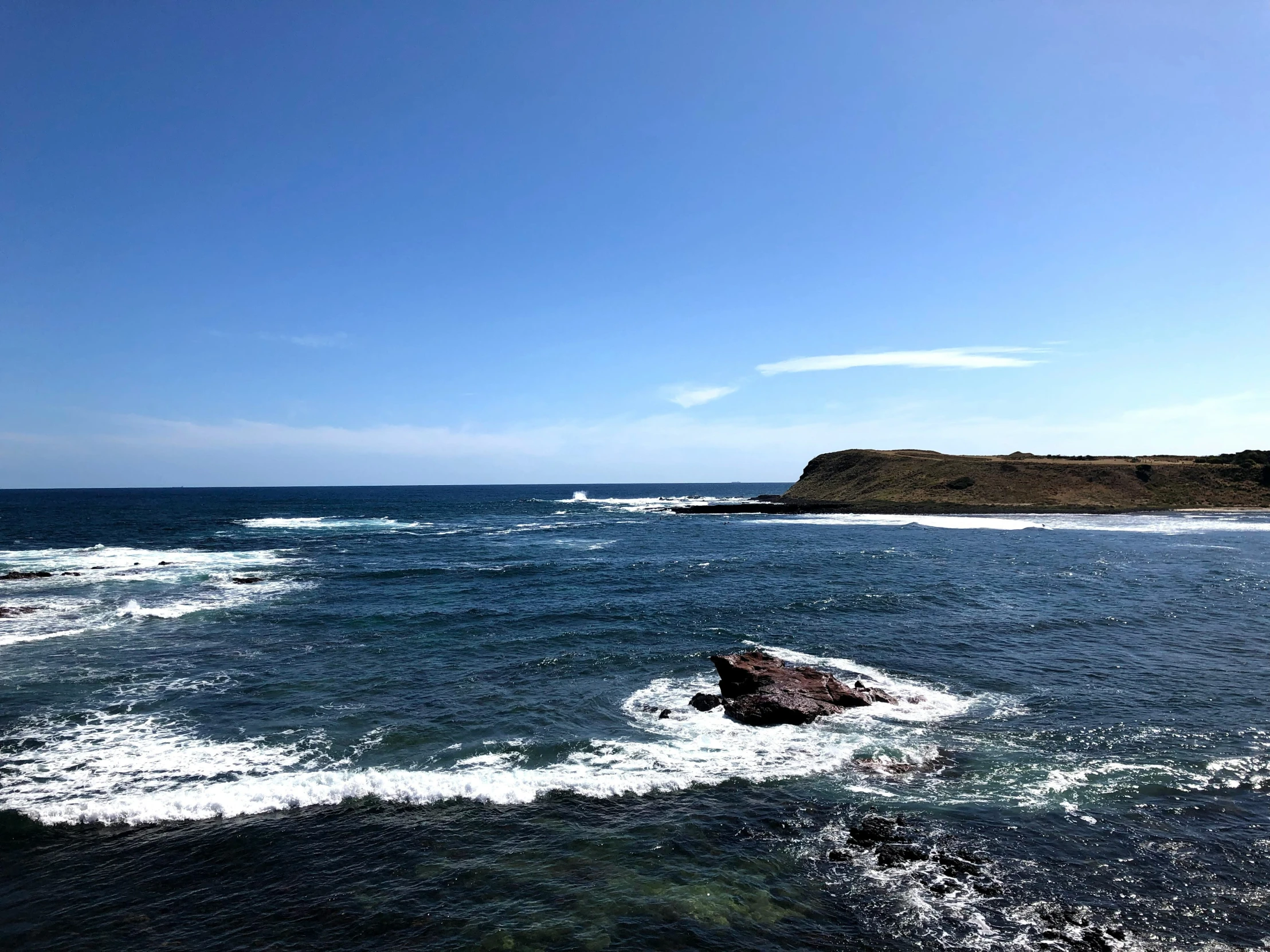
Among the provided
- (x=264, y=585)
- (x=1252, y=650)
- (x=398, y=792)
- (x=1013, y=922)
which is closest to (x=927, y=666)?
(x=1252, y=650)

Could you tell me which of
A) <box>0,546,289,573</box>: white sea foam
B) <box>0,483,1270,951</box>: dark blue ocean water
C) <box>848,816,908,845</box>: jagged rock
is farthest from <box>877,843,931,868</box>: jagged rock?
<box>0,546,289,573</box>: white sea foam

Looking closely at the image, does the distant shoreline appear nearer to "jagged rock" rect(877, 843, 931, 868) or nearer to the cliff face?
the cliff face

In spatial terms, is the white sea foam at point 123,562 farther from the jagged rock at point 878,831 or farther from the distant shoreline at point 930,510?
the distant shoreline at point 930,510

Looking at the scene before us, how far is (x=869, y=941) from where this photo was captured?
35.9 feet

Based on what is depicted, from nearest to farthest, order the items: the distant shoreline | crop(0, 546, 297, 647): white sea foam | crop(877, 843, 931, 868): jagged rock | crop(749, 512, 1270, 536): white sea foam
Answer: crop(877, 843, 931, 868): jagged rock < crop(0, 546, 297, 647): white sea foam < crop(749, 512, 1270, 536): white sea foam < the distant shoreline

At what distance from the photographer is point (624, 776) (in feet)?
56.7

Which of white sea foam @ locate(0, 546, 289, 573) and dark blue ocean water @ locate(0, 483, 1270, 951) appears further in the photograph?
white sea foam @ locate(0, 546, 289, 573)

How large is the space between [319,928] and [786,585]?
122 feet

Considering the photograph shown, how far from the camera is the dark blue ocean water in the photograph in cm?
1170

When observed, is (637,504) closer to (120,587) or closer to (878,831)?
(120,587)

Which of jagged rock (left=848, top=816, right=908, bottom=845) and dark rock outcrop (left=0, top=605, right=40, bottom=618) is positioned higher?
dark rock outcrop (left=0, top=605, right=40, bottom=618)

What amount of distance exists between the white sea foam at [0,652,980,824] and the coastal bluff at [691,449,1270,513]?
96.3m

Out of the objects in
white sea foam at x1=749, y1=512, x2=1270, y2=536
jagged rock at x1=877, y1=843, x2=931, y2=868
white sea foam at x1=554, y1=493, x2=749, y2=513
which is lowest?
jagged rock at x1=877, y1=843, x2=931, y2=868

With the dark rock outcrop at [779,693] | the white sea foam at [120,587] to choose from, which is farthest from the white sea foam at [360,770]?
the white sea foam at [120,587]
